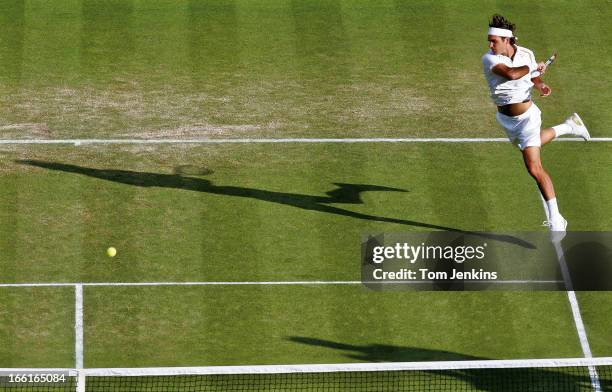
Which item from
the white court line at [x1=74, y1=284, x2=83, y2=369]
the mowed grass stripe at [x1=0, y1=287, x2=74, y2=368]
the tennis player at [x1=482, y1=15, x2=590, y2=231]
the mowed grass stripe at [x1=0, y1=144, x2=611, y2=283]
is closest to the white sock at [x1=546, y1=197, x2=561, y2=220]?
the tennis player at [x1=482, y1=15, x2=590, y2=231]

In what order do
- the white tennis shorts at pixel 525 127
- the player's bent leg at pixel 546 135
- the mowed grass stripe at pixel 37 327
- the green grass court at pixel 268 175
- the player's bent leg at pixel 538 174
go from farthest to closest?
the player's bent leg at pixel 546 135 → the white tennis shorts at pixel 525 127 → the player's bent leg at pixel 538 174 → the green grass court at pixel 268 175 → the mowed grass stripe at pixel 37 327

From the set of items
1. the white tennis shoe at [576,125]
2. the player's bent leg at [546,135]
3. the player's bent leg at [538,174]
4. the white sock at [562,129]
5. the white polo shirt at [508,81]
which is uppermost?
the white polo shirt at [508,81]

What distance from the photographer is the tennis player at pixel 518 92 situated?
18531 mm

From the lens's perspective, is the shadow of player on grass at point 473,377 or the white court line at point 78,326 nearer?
the shadow of player on grass at point 473,377

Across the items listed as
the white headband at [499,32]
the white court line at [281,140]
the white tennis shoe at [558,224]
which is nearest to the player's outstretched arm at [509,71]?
the white headband at [499,32]

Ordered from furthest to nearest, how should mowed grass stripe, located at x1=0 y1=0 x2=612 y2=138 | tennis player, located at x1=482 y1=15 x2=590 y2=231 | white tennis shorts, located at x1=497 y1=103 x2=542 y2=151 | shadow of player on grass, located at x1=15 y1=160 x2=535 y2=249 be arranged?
mowed grass stripe, located at x1=0 y1=0 x2=612 y2=138, shadow of player on grass, located at x1=15 y1=160 x2=535 y2=249, white tennis shorts, located at x1=497 y1=103 x2=542 y2=151, tennis player, located at x1=482 y1=15 x2=590 y2=231

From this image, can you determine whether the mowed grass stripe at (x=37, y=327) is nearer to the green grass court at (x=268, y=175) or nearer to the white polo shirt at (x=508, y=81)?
the green grass court at (x=268, y=175)

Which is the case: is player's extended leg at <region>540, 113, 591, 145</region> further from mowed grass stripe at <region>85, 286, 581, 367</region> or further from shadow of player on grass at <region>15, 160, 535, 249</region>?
mowed grass stripe at <region>85, 286, 581, 367</region>

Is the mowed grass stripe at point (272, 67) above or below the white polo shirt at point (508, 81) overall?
above

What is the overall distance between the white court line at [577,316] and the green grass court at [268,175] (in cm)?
10

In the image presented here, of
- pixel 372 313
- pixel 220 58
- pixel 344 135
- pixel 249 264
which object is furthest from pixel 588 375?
pixel 220 58

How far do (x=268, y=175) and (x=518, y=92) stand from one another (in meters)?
4.06

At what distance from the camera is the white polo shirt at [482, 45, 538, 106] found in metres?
18.5

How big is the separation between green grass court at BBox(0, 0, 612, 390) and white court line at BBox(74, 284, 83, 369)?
0.27 feet
